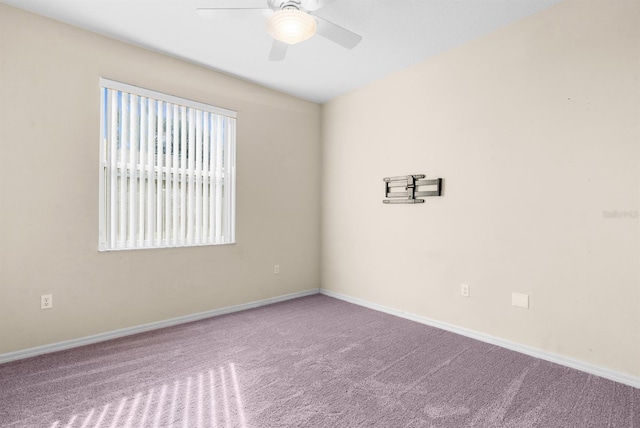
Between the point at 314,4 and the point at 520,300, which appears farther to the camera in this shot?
the point at 520,300

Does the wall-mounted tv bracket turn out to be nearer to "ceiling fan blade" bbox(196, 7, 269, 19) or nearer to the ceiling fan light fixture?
the ceiling fan light fixture

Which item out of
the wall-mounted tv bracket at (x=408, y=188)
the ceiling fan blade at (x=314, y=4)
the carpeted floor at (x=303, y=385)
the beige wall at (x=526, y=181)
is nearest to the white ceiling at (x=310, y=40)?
the ceiling fan blade at (x=314, y=4)

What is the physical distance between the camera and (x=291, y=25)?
1.96m

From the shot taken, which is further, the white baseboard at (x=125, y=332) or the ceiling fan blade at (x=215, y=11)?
the white baseboard at (x=125, y=332)

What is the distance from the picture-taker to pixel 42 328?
2.57m

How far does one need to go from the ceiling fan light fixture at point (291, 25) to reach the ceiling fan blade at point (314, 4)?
1.10 feet

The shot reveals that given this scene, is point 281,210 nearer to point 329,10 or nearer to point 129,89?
point 129,89

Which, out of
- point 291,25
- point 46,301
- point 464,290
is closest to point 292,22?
point 291,25

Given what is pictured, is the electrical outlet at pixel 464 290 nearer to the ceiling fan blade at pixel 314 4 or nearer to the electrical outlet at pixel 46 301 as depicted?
the ceiling fan blade at pixel 314 4

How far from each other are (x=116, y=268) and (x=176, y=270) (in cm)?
54

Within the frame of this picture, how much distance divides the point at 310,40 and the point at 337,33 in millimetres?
744

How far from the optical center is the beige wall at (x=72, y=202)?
2.46 m

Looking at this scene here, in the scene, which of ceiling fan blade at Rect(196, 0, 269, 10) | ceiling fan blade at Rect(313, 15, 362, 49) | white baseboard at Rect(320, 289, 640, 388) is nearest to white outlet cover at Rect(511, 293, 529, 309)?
white baseboard at Rect(320, 289, 640, 388)

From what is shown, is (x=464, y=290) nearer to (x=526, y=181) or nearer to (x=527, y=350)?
(x=527, y=350)
